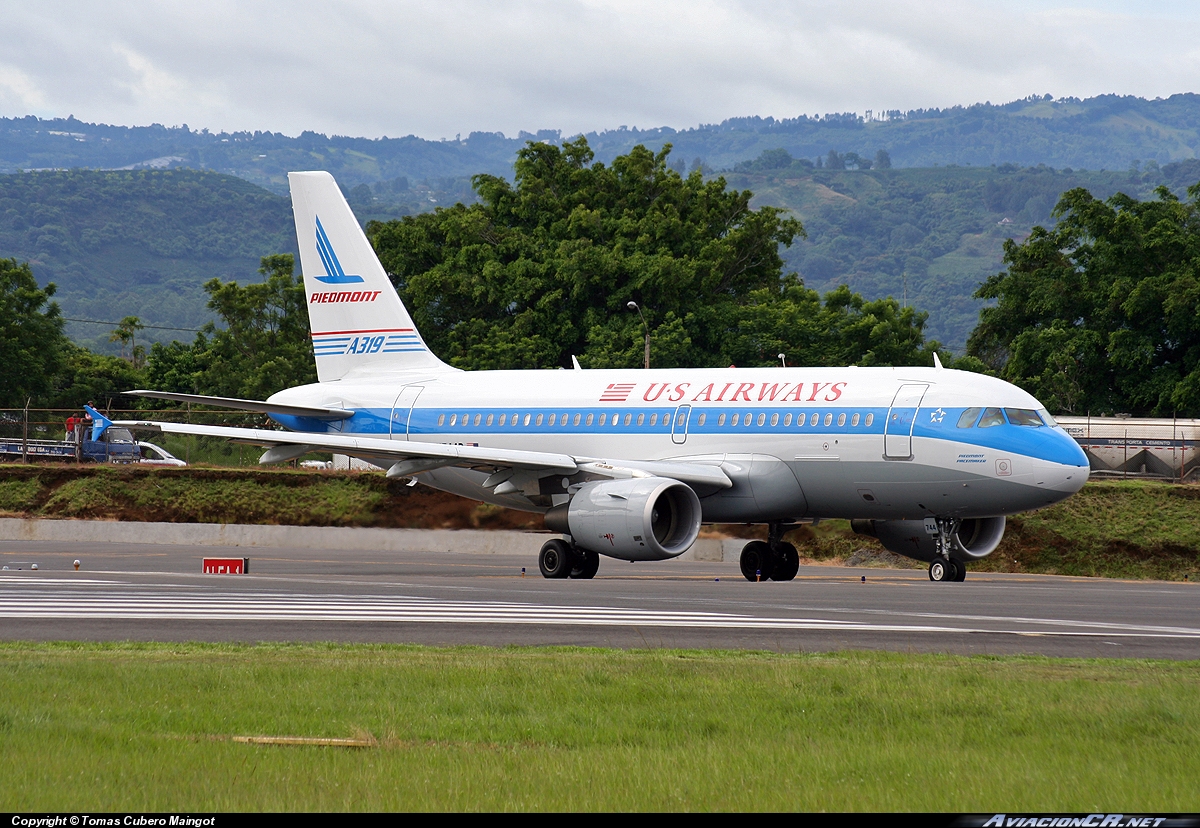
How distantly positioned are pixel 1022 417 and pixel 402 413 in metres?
13.6

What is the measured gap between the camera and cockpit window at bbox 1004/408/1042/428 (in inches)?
980

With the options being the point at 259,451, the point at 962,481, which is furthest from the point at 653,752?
the point at 259,451

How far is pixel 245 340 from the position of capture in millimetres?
86500

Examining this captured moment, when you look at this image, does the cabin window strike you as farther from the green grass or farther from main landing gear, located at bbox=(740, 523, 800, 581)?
the green grass

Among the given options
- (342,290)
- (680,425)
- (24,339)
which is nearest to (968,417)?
(680,425)

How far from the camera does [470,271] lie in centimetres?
7144

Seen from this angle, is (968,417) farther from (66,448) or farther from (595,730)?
(66,448)

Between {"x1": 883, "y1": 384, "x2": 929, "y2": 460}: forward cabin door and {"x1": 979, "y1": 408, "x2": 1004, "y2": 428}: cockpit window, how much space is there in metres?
1.15

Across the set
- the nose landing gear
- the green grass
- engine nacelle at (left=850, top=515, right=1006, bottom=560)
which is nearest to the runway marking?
the green grass

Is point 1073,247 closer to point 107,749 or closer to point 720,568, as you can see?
point 720,568

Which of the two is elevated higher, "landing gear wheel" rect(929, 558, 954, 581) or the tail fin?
the tail fin

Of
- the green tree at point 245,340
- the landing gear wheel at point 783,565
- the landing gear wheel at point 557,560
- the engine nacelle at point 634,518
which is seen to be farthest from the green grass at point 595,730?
the green tree at point 245,340

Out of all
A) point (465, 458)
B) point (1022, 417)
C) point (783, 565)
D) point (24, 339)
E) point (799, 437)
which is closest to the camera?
point (1022, 417)

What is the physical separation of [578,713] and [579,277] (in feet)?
189
